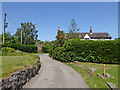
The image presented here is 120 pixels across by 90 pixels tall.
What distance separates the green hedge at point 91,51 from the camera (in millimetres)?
Answer: 15076

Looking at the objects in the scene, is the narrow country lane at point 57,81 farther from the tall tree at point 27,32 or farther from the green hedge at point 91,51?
the tall tree at point 27,32

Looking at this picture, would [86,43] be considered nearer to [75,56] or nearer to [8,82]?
[75,56]

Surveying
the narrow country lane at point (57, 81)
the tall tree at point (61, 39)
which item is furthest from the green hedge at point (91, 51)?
the narrow country lane at point (57, 81)

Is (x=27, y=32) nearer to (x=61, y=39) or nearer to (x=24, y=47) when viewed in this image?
(x=24, y=47)

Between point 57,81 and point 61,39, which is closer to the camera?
point 57,81

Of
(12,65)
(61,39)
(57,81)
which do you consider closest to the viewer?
(12,65)

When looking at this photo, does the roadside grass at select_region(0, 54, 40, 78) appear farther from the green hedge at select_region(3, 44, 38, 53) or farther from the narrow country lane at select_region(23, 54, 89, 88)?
the green hedge at select_region(3, 44, 38, 53)

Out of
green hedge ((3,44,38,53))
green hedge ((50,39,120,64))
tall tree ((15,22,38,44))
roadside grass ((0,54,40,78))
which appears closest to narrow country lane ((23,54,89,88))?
roadside grass ((0,54,40,78))

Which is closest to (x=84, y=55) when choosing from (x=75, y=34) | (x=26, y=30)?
(x=75, y=34)

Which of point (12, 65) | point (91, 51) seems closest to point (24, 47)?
point (91, 51)

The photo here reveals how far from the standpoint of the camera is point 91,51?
15750 mm

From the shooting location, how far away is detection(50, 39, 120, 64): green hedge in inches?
594

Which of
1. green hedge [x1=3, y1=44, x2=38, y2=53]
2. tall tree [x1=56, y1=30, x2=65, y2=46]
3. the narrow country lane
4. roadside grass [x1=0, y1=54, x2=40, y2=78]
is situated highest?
tall tree [x1=56, y1=30, x2=65, y2=46]

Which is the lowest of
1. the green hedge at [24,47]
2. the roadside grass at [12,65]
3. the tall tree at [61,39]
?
the roadside grass at [12,65]
